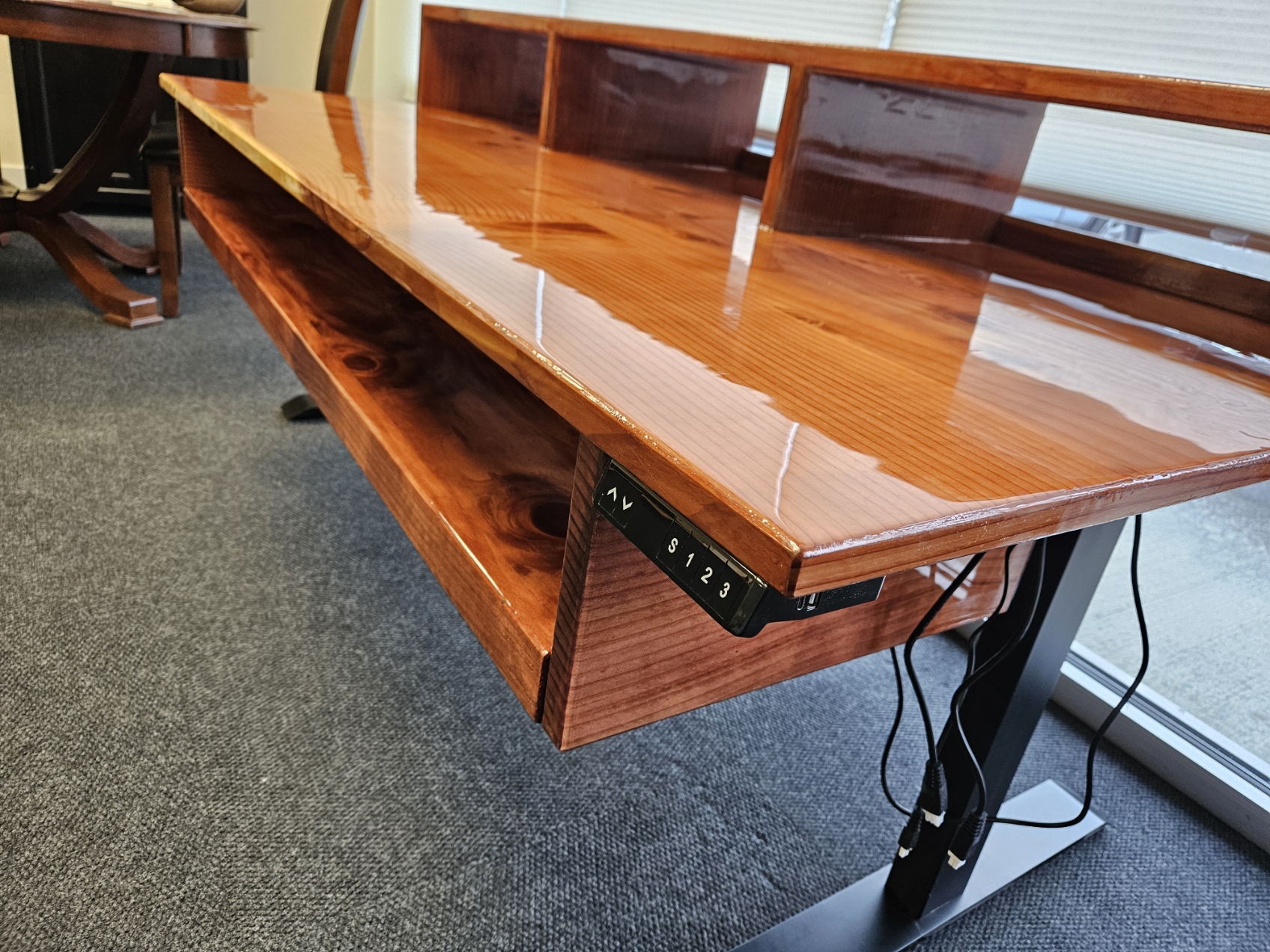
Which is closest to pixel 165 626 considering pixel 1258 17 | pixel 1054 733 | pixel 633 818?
pixel 633 818

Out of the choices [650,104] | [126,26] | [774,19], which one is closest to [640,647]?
[650,104]

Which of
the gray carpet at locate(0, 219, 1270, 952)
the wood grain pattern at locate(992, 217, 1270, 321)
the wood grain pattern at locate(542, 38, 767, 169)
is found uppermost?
the wood grain pattern at locate(542, 38, 767, 169)

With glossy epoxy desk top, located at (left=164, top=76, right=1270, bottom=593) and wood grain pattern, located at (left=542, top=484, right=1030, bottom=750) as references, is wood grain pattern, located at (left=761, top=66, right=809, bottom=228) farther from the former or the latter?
wood grain pattern, located at (left=542, top=484, right=1030, bottom=750)

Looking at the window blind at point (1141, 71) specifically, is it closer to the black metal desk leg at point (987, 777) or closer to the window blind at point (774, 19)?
the window blind at point (774, 19)

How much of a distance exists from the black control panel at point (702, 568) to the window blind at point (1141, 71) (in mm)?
981

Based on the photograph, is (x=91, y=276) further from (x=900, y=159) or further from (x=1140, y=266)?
(x=1140, y=266)

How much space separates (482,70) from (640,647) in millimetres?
1383

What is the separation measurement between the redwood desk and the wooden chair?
119 centimetres

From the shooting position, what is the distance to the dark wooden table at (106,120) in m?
1.76

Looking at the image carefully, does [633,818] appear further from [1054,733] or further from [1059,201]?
[1059,201]

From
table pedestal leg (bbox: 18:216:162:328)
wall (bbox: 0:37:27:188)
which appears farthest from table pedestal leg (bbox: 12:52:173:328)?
wall (bbox: 0:37:27:188)

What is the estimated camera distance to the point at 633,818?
99 cm

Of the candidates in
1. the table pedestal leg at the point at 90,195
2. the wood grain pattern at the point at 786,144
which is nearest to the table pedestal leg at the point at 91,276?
the table pedestal leg at the point at 90,195

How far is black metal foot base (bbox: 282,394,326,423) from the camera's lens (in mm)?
1776
